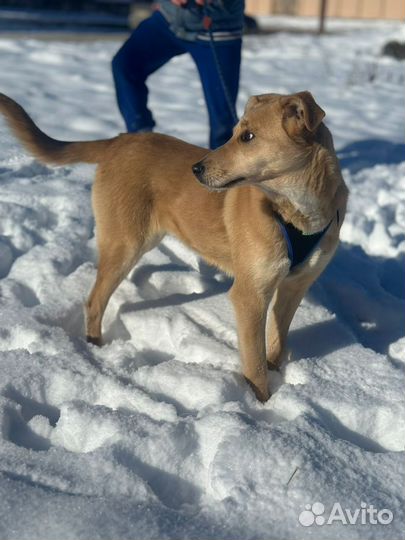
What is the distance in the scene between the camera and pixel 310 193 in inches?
130

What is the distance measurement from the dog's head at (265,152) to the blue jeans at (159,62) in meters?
1.81

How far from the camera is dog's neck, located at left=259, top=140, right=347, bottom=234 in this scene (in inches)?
129

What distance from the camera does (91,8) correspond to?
84.9 ft

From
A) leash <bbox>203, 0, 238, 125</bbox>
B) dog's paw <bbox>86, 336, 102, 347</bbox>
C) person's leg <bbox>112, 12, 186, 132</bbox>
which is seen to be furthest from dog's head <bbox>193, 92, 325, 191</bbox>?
person's leg <bbox>112, 12, 186, 132</bbox>

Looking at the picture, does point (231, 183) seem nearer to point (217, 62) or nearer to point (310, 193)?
point (310, 193)

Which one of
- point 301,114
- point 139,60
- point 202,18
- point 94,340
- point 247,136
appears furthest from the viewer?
point 139,60

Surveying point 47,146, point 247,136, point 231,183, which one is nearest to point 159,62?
point 47,146

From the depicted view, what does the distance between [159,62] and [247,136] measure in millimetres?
2097

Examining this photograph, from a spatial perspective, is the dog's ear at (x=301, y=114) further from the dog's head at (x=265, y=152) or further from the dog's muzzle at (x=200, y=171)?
the dog's muzzle at (x=200, y=171)

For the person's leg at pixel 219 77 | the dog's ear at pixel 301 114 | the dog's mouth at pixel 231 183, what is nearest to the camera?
the dog's ear at pixel 301 114

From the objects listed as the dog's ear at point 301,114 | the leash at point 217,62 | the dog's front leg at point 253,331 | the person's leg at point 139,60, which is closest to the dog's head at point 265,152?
the dog's ear at point 301,114

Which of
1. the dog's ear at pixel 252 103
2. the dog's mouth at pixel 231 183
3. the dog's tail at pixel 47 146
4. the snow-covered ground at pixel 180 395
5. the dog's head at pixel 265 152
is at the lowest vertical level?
the snow-covered ground at pixel 180 395

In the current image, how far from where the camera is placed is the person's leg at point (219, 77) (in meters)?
4.97

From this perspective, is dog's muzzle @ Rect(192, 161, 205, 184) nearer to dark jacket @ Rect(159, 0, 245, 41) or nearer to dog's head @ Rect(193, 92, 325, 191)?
dog's head @ Rect(193, 92, 325, 191)
